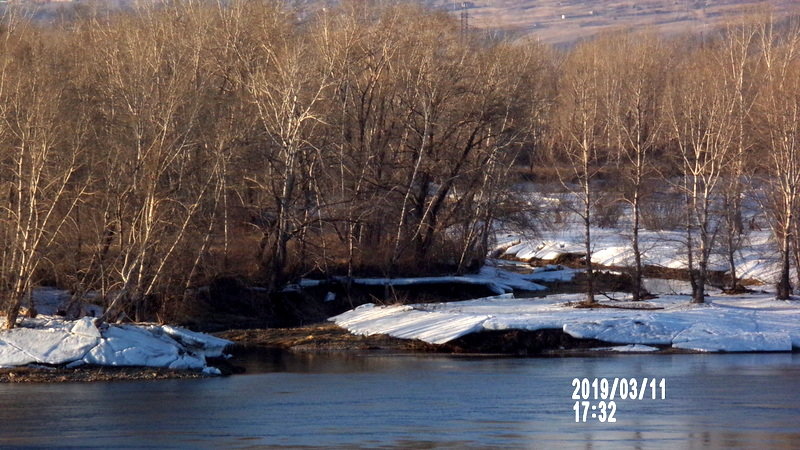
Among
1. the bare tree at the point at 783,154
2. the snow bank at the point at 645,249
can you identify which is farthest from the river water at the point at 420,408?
the snow bank at the point at 645,249

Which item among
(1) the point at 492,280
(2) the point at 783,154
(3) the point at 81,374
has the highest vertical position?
(2) the point at 783,154

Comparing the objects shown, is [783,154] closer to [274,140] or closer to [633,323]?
[633,323]

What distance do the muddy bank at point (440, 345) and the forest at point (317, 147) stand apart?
12.5ft

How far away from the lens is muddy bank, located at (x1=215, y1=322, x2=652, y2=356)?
29.0 metres

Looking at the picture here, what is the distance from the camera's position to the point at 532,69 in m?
48.6

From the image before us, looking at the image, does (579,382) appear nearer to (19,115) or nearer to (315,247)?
(19,115)

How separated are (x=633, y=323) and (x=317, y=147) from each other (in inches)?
567

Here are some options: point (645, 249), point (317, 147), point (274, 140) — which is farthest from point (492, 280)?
point (274, 140)

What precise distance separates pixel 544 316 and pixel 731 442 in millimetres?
14238

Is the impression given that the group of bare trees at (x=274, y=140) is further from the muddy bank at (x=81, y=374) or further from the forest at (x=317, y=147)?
the muddy bank at (x=81, y=374)

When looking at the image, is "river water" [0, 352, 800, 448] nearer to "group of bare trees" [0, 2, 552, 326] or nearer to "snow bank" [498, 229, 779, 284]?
"group of bare trees" [0, 2, 552, 326]

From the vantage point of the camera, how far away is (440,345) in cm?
2956

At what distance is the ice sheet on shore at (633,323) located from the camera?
2894 cm

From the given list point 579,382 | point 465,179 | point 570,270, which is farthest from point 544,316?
point 570,270
